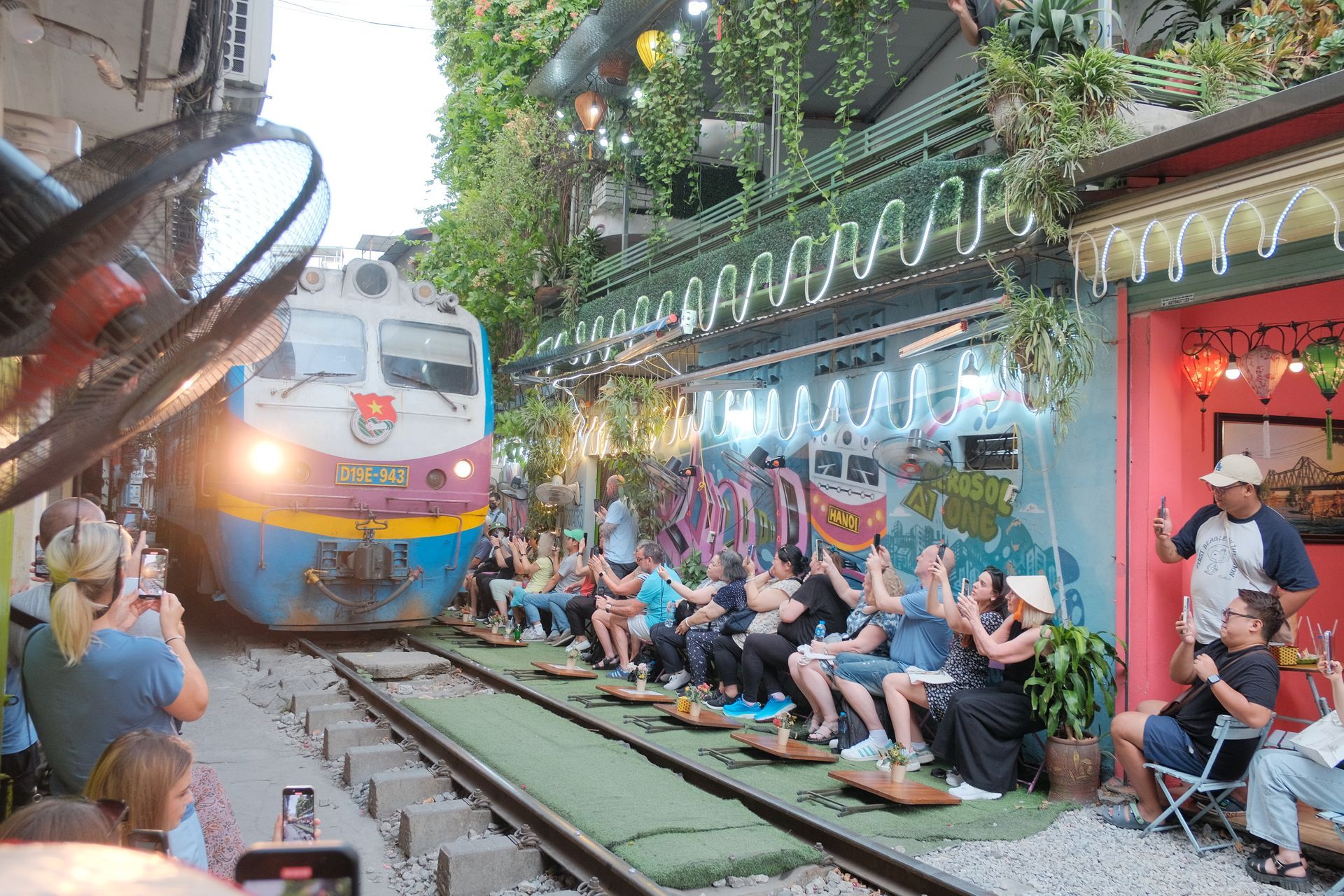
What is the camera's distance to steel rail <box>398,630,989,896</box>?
4.65m

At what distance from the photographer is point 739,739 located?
23.6ft

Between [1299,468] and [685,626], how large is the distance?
5100 millimetres

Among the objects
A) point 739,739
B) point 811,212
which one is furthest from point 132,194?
point 811,212

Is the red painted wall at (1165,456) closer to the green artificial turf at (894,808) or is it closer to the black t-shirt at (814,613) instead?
the green artificial turf at (894,808)

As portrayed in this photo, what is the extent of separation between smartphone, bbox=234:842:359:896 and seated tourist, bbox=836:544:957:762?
628 cm

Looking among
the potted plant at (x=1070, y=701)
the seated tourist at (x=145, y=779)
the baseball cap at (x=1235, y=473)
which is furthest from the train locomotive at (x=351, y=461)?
the seated tourist at (x=145, y=779)

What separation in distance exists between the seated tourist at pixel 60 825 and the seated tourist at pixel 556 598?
33.9 feet

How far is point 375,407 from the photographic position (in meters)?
10.2

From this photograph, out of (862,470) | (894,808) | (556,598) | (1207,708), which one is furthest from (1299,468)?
(556,598)

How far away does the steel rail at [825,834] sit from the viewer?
4648 mm

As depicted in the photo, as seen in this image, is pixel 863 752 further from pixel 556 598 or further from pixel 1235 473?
pixel 556 598

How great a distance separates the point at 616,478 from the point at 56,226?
39.1ft

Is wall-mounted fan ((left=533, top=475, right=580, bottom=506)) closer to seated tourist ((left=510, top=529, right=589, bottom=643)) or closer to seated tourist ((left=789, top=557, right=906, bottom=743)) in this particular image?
seated tourist ((left=510, top=529, right=589, bottom=643))

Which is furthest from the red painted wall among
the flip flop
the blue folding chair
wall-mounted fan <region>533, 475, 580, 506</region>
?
wall-mounted fan <region>533, 475, 580, 506</region>
